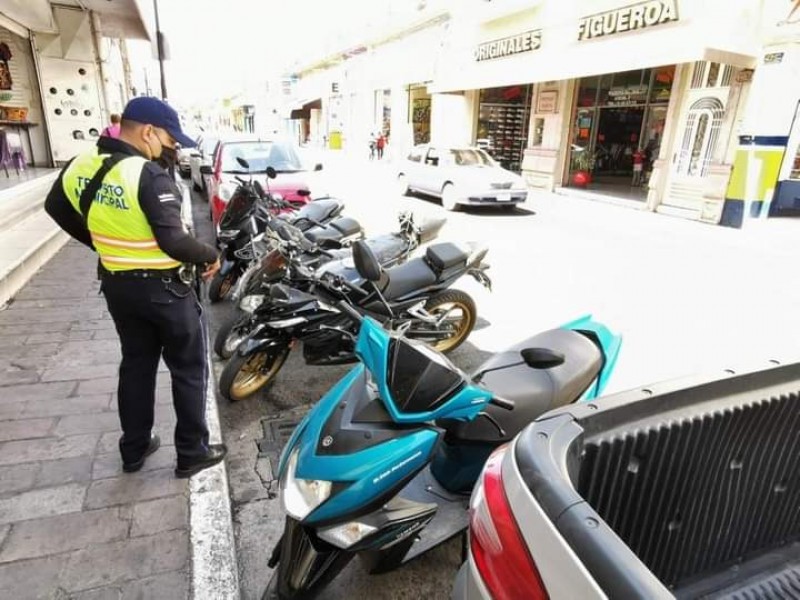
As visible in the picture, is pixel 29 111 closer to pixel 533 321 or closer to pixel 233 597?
pixel 533 321

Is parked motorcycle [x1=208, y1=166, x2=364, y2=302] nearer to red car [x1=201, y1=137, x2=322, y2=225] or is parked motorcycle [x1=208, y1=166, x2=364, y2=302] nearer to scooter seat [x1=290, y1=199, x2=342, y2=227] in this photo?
scooter seat [x1=290, y1=199, x2=342, y2=227]

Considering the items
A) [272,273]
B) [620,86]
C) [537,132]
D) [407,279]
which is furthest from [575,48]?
[272,273]

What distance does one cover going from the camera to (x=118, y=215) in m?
2.32

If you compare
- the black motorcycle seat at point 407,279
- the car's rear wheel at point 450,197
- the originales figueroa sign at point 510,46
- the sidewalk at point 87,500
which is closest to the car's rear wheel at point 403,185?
the car's rear wheel at point 450,197

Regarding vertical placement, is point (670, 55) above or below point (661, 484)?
above

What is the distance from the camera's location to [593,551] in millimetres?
1023

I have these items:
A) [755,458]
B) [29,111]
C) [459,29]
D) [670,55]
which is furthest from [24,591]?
[459,29]

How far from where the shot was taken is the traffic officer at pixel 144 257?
2.32 m

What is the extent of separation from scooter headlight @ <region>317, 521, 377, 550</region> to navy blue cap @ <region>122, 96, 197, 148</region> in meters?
2.00

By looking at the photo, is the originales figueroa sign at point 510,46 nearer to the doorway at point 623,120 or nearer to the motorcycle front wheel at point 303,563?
the doorway at point 623,120

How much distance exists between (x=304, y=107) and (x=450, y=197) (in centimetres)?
3602

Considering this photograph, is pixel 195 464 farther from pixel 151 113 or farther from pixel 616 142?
pixel 616 142

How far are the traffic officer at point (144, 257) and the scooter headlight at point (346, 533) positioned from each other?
1.24m

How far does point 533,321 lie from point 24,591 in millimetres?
4735
